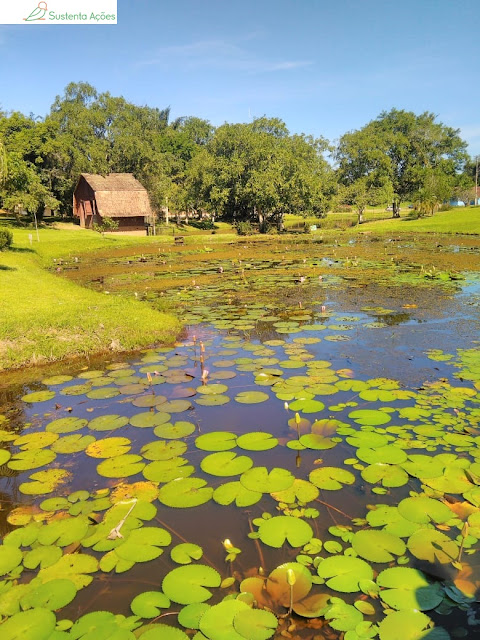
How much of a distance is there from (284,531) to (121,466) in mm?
1918

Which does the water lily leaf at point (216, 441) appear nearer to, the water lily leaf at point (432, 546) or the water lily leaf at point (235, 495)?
the water lily leaf at point (235, 495)

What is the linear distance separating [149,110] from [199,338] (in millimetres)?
77183

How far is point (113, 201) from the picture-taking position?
41.8 metres

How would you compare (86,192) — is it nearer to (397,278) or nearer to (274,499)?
(397,278)

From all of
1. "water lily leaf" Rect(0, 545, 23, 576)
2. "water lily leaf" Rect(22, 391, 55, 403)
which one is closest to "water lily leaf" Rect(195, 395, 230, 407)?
"water lily leaf" Rect(22, 391, 55, 403)

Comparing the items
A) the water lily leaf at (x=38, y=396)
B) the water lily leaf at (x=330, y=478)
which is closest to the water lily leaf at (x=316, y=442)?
the water lily leaf at (x=330, y=478)

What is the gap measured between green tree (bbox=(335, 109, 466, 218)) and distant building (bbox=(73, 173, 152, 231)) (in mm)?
26958

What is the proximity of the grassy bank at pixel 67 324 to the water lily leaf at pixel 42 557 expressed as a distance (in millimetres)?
4986

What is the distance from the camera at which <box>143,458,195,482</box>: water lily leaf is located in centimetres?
441

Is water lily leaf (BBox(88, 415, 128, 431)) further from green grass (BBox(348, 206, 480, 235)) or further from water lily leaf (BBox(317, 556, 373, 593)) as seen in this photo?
green grass (BBox(348, 206, 480, 235))

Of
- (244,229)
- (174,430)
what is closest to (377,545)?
(174,430)

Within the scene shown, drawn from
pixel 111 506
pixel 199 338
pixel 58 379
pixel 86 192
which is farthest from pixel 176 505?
pixel 86 192

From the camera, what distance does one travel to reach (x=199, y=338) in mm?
9445

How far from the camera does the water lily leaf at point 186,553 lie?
11.0 ft
